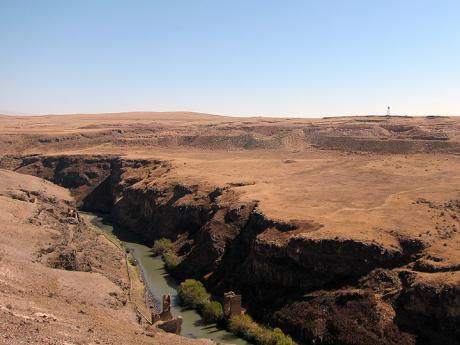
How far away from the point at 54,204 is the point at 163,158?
41.1 meters

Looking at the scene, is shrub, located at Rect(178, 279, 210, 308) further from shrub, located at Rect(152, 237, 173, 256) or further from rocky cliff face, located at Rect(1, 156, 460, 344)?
shrub, located at Rect(152, 237, 173, 256)

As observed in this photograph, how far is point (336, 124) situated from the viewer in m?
174

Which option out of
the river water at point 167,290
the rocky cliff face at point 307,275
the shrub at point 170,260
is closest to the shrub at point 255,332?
the river water at point 167,290

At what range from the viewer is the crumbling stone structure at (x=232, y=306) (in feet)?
165

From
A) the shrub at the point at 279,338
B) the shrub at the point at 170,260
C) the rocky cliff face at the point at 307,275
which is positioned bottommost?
the shrub at the point at 279,338

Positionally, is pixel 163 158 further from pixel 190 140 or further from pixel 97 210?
pixel 190 140

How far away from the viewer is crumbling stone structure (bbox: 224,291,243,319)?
5034 cm

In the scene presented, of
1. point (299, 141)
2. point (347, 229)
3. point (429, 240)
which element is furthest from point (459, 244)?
point (299, 141)

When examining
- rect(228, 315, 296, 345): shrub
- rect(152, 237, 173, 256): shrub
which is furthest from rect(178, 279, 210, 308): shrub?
rect(152, 237, 173, 256): shrub

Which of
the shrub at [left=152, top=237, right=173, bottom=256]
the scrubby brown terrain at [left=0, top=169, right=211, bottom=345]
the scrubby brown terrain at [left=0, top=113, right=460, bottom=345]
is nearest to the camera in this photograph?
the scrubby brown terrain at [left=0, top=169, right=211, bottom=345]

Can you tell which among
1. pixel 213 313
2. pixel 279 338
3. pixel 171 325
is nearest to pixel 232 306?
pixel 213 313

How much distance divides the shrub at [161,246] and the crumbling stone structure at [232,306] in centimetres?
2280

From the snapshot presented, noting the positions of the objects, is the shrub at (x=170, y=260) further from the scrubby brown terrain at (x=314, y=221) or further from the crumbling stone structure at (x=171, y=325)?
the crumbling stone structure at (x=171, y=325)

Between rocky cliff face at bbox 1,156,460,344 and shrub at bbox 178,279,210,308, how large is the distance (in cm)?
293
